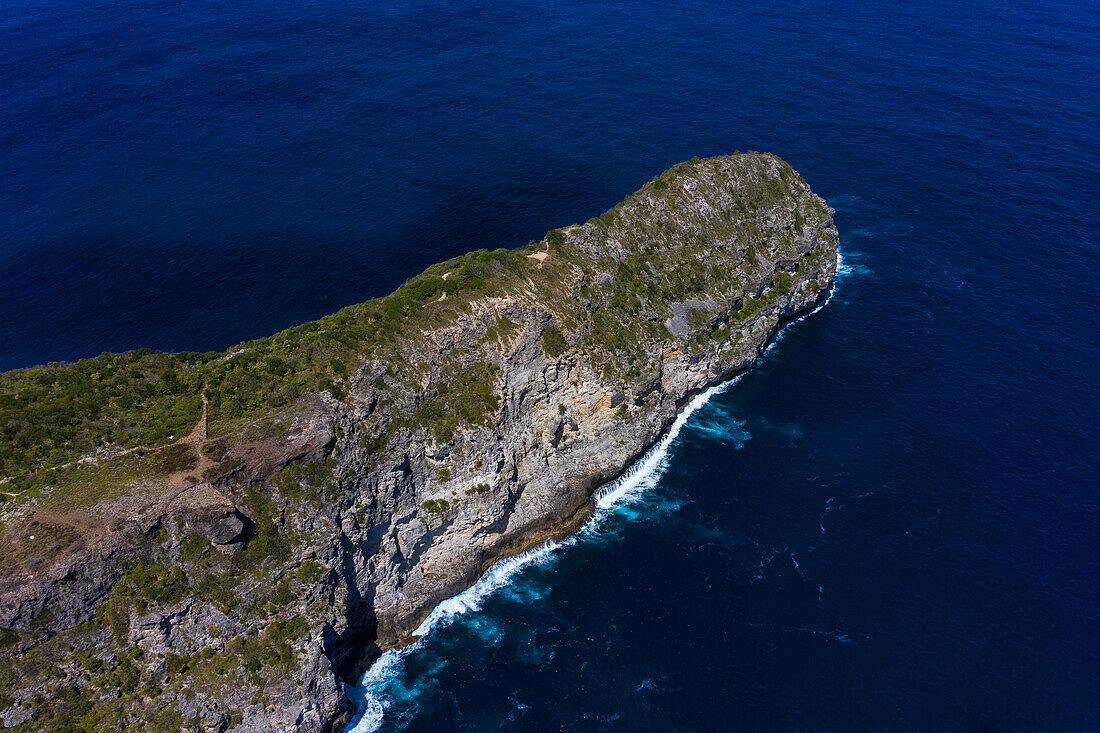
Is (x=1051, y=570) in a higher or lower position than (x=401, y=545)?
lower

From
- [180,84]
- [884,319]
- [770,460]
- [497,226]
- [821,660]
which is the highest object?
[180,84]

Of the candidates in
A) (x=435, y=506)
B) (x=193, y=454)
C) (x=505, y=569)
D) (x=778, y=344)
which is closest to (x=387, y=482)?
(x=435, y=506)

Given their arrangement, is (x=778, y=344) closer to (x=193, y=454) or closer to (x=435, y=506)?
(x=435, y=506)

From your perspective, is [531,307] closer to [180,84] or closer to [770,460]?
[770,460]

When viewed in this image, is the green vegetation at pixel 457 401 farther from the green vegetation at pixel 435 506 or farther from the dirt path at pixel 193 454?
the dirt path at pixel 193 454

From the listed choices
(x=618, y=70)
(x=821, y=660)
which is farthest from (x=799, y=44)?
(x=821, y=660)

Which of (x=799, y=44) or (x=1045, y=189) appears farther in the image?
(x=799, y=44)

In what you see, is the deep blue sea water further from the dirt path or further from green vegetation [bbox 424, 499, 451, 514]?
the dirt path
